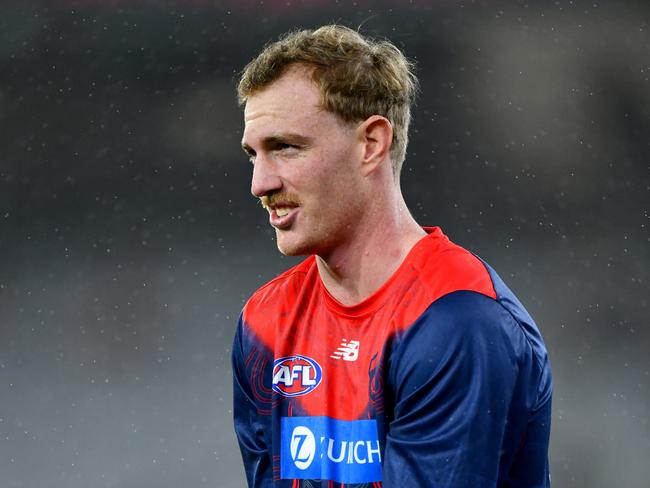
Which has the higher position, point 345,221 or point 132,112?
point 132,112

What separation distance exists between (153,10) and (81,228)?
95 centimetres

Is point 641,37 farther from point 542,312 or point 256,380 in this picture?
point 256,380

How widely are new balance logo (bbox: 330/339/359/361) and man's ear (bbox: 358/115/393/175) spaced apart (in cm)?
26

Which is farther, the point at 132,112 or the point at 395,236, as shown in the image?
the point at 132,112

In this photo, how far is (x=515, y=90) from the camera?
4008 mm

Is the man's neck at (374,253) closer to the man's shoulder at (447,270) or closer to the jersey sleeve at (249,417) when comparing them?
the man's shoulder at (447,270)

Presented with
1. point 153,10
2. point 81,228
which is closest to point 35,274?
point 81,228

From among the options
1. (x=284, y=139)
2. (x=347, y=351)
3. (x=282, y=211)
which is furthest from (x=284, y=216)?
(x=347, y=351)

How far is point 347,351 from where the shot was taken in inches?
57.7

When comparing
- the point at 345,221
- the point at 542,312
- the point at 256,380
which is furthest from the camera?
the point at 542,312

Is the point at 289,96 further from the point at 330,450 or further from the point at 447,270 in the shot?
the point at 330,450

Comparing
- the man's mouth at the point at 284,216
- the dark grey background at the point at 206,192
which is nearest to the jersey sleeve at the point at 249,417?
the man's mouth at the point at 284,216

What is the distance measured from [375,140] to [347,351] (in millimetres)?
325

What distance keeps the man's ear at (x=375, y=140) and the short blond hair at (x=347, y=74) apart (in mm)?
15
